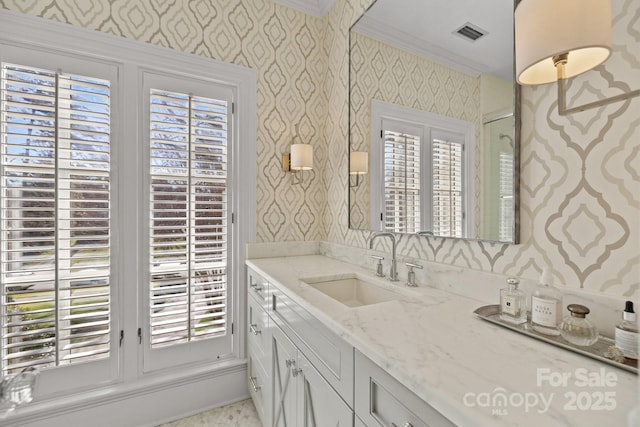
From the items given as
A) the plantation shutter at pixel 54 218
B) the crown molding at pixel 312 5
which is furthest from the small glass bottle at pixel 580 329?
the crown molding at pixel 312 5

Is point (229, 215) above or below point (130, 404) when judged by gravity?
above

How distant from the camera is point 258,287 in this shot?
1.75 meters

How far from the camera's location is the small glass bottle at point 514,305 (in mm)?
904

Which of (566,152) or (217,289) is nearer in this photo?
(566,152)

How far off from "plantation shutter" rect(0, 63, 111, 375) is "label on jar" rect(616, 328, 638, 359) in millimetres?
2201

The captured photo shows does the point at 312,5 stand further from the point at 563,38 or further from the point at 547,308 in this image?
the point at 547,308

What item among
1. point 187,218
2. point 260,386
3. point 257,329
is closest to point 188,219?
point 187,218

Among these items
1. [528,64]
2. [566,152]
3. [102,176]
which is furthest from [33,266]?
[566,152]

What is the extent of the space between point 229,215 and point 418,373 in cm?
167

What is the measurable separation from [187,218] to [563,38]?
75.1 inches

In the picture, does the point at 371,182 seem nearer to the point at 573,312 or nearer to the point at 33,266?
the point at 573,312

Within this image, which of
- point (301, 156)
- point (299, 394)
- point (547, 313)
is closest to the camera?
point (547, 313)

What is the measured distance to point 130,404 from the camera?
175cm

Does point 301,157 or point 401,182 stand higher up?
point 301,157
